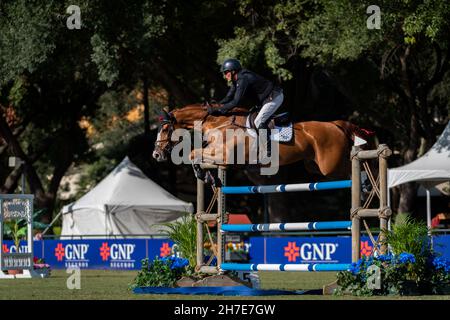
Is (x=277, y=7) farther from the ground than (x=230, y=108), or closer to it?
farther from the ground

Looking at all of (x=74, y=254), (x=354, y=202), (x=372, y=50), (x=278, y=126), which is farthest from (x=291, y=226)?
(x=74, y=254)

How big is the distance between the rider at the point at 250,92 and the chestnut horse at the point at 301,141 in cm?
26

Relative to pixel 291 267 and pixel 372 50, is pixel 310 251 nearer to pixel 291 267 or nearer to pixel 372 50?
pixel 372 50

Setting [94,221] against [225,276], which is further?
[94,221]

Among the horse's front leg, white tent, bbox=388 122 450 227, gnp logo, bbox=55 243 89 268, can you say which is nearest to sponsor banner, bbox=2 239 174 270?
gnp logo, bbox=55 243 89 268

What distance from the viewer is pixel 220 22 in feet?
97.8

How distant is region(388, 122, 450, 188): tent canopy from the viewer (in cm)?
2447

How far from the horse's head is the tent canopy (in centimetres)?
1129

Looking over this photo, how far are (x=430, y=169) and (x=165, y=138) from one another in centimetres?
1162

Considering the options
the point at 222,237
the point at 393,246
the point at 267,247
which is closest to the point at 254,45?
the point at 267,247

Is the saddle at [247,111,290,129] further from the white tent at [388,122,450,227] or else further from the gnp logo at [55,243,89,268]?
the gnp logo at [55,243,89,268]

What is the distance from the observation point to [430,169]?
24.6 meters
